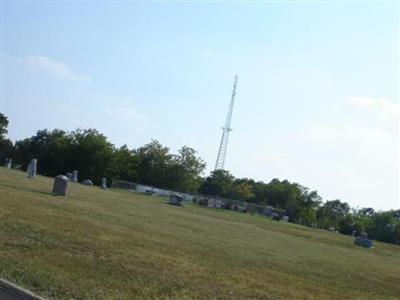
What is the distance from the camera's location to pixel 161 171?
121875mm

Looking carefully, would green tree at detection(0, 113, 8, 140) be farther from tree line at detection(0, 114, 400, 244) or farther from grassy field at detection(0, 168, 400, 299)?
grassy field at detection(0, 168, 400, 299)

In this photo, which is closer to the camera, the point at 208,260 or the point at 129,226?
the point at 208,260

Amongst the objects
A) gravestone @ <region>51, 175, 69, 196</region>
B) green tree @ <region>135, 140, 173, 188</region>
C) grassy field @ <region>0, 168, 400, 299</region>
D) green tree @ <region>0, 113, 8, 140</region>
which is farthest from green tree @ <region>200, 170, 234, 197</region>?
grassy field @ <region>0, 168, 400, 299</region>

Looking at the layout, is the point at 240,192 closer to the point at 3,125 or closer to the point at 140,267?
the point at 3,125

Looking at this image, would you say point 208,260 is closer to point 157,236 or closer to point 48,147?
point 157,236

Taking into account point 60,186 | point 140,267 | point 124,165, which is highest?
point 124,165

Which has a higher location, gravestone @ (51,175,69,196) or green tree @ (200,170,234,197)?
green tree @ (200,170,234,197)

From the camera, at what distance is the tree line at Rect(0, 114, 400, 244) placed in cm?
9938

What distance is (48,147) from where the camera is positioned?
344 feet

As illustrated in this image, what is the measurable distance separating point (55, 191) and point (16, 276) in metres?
20.6

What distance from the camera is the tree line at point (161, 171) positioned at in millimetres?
99375

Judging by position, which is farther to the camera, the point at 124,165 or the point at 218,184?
the point at 218,184

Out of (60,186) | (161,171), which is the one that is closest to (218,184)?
(161,171)

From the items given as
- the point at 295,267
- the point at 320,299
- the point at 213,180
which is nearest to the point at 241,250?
the point at 295,267
